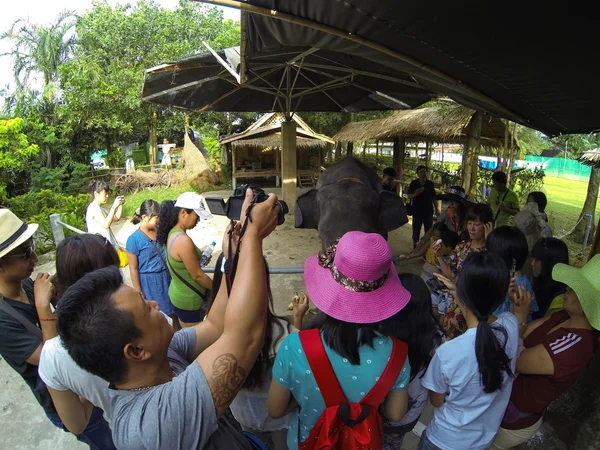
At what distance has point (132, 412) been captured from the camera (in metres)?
1.13

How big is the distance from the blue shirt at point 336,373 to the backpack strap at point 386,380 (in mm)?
16

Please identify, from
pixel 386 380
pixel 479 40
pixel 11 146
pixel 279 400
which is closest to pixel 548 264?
pixel 479 40

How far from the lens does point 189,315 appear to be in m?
3.23

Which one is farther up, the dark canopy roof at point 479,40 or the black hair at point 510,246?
the dark canopy roof at point 479,40

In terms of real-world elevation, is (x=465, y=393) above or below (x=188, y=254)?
below

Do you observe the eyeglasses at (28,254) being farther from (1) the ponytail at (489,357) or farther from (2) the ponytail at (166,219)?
(1) the ponytail at (489,357)

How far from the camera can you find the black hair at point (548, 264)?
2969 millimetres

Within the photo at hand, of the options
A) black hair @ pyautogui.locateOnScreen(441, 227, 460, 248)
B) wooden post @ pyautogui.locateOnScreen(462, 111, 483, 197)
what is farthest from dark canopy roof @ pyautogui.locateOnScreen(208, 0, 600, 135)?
wooden post @ pyautogui.locateOnScreen(462, 111, 483, 197)

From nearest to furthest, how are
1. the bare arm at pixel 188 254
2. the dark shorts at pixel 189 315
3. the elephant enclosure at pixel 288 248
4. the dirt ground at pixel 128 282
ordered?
the dirt ground at pixel 128 282 < the bare arm at pixel 188 254 < the dark shorts at pixel 189 315 < the elephant enclosure at pixel 288 248

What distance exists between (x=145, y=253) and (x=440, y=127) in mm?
9314

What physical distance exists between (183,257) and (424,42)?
2424mm

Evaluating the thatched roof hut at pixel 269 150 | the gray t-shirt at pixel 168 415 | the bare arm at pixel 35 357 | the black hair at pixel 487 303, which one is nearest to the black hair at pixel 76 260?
the bare arm at pixel 35 357

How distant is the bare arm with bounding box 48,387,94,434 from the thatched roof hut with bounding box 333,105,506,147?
9.76 meters

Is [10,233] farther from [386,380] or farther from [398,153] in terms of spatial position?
[398,153]
